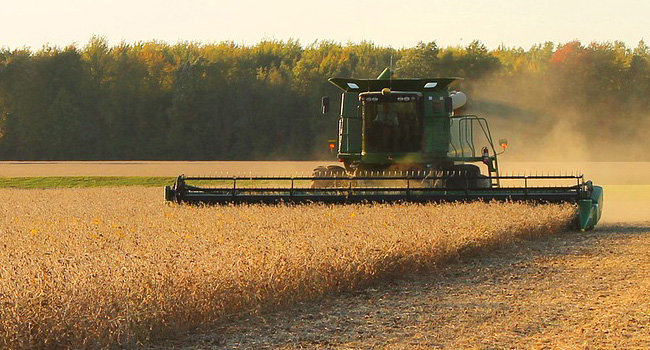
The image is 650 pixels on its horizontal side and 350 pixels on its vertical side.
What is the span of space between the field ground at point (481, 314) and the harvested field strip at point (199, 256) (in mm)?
222

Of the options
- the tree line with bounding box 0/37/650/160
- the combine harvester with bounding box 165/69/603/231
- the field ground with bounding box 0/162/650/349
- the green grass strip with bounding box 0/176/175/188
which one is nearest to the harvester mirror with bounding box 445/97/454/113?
the combine harvester with bounding box 165/69/603/231

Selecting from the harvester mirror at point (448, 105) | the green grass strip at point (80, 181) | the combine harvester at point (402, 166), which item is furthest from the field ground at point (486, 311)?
the green grass strip at point (80, 181)

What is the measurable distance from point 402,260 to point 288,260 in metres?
1.94

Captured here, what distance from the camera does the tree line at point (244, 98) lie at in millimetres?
62094

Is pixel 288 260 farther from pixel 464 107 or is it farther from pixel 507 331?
pixel 464 107

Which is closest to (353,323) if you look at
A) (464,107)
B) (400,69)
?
(464,107)

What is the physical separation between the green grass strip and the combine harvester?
12911 mm

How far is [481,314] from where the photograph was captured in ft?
26.0

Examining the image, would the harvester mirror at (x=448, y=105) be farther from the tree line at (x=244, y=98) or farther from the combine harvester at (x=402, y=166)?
the tree line at (x=244, y=98)

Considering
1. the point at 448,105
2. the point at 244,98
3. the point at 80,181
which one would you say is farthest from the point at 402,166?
the point at 244,98

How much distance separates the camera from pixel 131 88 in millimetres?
68812

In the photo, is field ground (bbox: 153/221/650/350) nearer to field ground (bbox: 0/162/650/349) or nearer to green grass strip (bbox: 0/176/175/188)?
field ground (bbox: 0/162/650/349)

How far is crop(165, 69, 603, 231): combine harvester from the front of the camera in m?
15.0

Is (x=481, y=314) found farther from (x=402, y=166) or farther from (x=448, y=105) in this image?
(x=402, y=166)
